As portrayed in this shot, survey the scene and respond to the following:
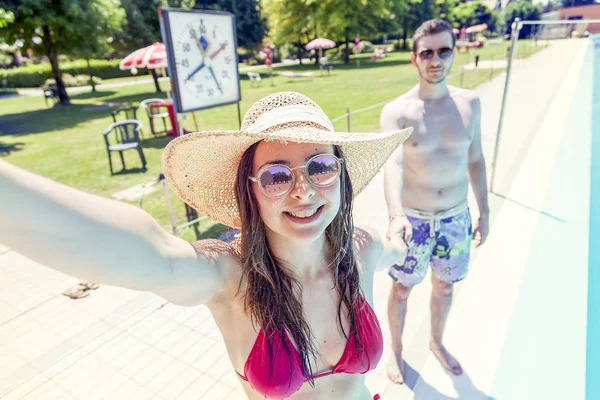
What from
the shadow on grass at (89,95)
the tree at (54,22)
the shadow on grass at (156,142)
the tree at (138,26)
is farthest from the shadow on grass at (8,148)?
the tree at (138,26)

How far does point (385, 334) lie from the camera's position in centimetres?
324

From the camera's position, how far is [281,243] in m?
1.42

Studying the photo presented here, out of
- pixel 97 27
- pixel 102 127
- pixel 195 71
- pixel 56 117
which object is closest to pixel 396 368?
pixel 195 71

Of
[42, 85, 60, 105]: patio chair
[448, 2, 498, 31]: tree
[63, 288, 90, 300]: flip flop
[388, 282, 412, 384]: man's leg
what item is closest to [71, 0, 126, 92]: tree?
[42, 85, 60, 105]: patio chair

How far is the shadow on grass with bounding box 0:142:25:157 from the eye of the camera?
34.5 feet

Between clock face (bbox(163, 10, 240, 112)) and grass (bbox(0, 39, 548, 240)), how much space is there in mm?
1767

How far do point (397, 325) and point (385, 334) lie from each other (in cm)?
47

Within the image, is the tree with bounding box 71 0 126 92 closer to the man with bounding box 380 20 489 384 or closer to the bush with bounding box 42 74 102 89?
the bush with bounding box 42 74 102 89

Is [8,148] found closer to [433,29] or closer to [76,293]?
[76,293]

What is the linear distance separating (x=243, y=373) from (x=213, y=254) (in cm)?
47

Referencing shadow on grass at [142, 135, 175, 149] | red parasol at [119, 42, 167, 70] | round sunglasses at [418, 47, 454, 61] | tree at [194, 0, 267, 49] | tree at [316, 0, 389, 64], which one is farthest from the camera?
tree at [316, 0, 389, 64]

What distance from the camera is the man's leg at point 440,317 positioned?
2768 mm

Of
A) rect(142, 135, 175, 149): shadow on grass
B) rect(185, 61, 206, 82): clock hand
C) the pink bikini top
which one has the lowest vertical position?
rect(142, 135, 175, 149): shadow on grass

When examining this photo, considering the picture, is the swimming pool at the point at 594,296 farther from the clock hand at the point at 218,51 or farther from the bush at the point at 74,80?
the bush at the point at 74,80
